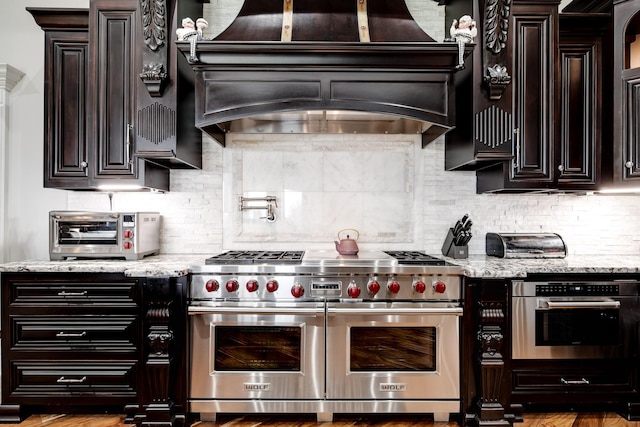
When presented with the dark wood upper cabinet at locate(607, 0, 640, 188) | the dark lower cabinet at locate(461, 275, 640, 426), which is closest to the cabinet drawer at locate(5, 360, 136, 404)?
the dark lower cabinet at locate(461, 275, 640, 426)

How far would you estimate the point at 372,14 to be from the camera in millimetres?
2424

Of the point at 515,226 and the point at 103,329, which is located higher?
the point at 515,226

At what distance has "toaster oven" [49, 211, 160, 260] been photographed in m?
2.46

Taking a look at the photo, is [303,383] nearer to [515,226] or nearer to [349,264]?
[349,264]

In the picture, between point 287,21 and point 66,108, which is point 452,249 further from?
point 66,108

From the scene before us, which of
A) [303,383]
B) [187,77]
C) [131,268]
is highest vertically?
[187,77]

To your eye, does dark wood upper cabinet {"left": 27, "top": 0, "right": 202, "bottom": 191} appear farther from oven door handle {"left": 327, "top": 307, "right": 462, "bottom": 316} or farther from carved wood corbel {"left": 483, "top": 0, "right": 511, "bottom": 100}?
carved wood corbel {"left": 483, "top": 0, "right": 511, "bottom": 100}

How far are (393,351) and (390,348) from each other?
3 cm

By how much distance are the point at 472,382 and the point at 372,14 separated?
7.94ft

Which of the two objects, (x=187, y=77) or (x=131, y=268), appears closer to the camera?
(x=131, y=268)

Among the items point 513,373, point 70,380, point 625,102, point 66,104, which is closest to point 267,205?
point 66,104

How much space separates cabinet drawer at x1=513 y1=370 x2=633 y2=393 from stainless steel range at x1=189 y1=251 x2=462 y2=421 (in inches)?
17.2

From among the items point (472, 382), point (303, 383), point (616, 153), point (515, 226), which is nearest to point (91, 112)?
point (303, 383)

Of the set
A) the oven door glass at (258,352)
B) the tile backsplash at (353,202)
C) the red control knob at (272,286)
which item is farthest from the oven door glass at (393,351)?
the tile backsplash at (353,202)
